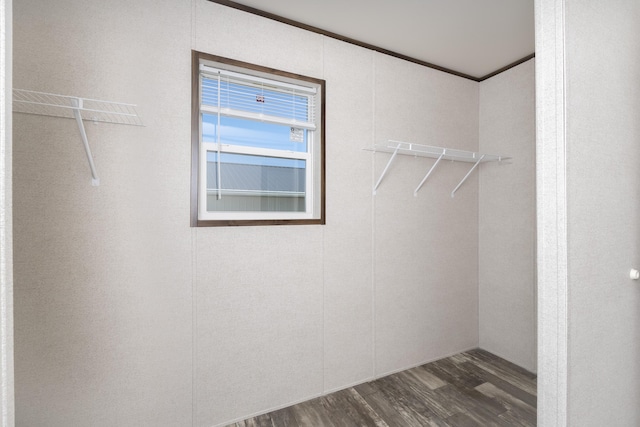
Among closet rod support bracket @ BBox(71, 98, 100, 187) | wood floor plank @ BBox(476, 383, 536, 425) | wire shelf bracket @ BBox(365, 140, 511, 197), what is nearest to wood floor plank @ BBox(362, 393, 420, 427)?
wood floor plank @ BBox(476, 383, 536, 425)

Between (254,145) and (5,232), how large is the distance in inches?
Result: 54.1

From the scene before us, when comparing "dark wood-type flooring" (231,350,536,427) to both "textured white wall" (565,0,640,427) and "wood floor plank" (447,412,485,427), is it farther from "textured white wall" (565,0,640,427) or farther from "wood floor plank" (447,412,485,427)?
"textured white wall" (565,0,640,427)

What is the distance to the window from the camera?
5.97 ft

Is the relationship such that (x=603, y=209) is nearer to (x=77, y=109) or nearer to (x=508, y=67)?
(x=508, y=67)

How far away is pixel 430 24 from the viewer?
2.00 m

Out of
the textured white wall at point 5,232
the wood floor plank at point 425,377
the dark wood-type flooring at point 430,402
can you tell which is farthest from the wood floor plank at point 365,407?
the textured white wall at point 5,232

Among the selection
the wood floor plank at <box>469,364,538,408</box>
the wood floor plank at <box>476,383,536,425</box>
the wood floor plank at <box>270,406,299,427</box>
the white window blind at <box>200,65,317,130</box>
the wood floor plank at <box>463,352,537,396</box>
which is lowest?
the wood floor plank at <box>270,406,299,427</box>

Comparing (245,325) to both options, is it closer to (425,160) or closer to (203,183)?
(203,183)

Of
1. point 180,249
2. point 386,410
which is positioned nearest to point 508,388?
point 386,410

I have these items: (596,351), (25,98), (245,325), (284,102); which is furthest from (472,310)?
(25,98)

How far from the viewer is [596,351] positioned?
118 centimetres

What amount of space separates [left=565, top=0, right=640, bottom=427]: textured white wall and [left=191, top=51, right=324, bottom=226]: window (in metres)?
1.34

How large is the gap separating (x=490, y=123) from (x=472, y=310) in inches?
68.7

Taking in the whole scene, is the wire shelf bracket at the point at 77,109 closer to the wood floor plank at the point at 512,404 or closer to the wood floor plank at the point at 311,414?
the wood floor plank at the point at 311,414
